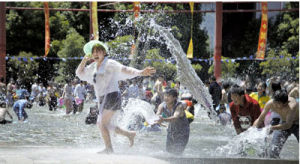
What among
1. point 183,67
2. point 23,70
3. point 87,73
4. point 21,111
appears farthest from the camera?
point 23,70

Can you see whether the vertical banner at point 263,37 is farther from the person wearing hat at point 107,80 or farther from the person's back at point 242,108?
the person wearing hat at point 107,80

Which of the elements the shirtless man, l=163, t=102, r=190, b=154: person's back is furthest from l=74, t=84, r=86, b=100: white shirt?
the shirtless man

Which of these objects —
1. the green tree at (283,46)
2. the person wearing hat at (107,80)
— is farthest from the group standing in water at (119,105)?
the green tree at (283,46)

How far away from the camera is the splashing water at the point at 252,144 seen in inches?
256

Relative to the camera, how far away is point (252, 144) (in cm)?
658

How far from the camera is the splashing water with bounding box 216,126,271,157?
21.4 feet

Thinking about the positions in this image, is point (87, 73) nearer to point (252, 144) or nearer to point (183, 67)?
point (252, 144)

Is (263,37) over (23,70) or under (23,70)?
over

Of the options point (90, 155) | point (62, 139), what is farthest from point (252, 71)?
point (90, 155)

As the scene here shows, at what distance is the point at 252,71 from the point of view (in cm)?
3769

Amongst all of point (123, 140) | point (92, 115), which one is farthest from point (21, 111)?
point (123, 140)

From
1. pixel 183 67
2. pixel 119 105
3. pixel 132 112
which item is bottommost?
pixel 132 112

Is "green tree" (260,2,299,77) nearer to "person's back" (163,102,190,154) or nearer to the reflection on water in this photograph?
the reflection on water

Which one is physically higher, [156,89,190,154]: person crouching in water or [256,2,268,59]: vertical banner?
[256,2,268,59]: vertical banner
